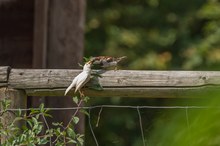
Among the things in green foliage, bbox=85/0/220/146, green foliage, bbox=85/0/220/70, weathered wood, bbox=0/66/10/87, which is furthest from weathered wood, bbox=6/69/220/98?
green foliage, bbox=85/0/220/70

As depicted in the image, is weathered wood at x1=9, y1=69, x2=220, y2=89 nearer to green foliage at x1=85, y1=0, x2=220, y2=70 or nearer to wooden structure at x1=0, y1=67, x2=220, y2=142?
wooden structure at x1=0, y1=67, x2=220, y2=142

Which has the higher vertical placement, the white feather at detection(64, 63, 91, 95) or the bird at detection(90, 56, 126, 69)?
the bird at detection(90, 56, 126, 69)

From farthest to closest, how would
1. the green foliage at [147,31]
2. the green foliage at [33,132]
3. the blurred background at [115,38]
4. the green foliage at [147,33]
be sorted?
the green foliage at [147,31] → the green foliage at [147,33] → the blurred background at [115,38] → the green foliage at [33,132]

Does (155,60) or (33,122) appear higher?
(155,60)

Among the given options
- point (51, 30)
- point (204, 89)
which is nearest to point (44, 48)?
point (51, 30)

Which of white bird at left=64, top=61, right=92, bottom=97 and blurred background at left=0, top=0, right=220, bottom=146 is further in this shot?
blurred background at left=0, top=0, right=220, bottom=146

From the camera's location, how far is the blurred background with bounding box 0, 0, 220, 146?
13.6 feet

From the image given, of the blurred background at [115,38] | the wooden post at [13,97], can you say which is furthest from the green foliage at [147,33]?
the wooden post at [13,97]

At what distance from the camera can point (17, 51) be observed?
165 inches

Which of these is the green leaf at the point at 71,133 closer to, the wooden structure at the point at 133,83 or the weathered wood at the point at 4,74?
the wooden structure at the point at 133,83

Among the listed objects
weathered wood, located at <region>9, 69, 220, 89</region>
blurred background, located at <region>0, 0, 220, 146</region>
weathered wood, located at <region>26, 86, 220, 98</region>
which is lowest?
weathered wood, located at <region>26, 86, 220, 98</region>

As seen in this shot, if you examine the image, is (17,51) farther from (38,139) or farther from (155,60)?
(155,60)

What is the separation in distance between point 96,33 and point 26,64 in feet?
29.1

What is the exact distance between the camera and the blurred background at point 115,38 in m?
4.14
